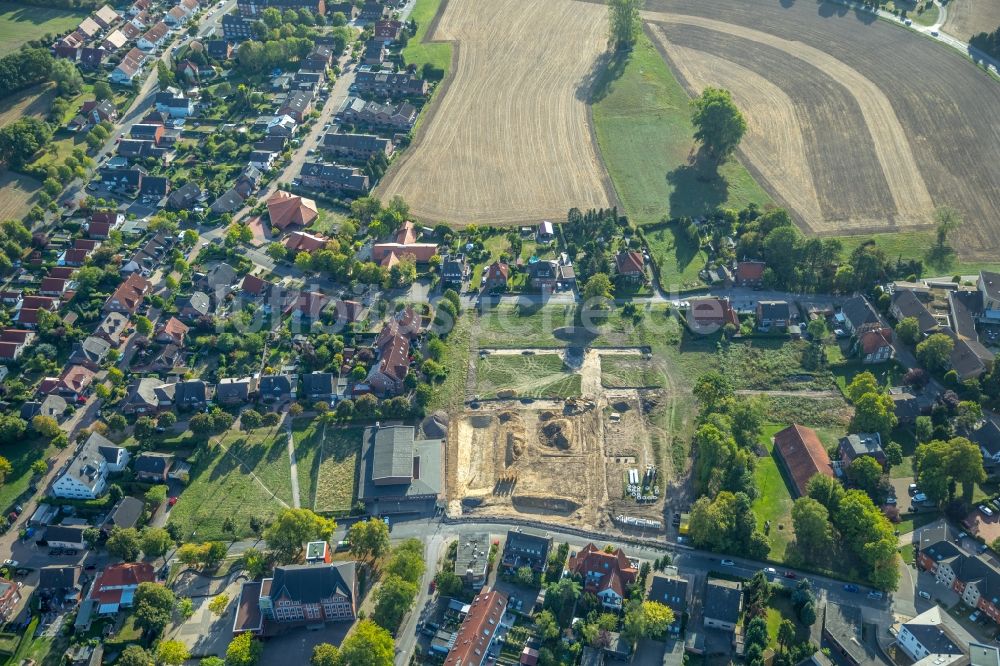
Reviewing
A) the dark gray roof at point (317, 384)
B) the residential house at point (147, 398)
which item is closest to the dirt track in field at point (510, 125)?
the dark gray roof at point (317, 384)

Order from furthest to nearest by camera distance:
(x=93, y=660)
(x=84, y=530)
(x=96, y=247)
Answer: (x=96, y=247), (x=84, y=530), (x=93, y=660)

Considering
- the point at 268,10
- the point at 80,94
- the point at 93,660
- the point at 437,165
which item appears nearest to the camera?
the point at 93,660

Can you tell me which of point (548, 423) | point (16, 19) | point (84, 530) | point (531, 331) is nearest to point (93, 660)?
point (84, 530)

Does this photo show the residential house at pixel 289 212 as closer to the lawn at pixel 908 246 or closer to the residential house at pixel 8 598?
the residential house at pixel 8 598

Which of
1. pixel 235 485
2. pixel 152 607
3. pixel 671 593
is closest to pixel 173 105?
pixel 235 485

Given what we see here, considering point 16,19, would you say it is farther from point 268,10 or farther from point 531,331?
point 531,331

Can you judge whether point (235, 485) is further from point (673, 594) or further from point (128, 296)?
point (673, 594)
